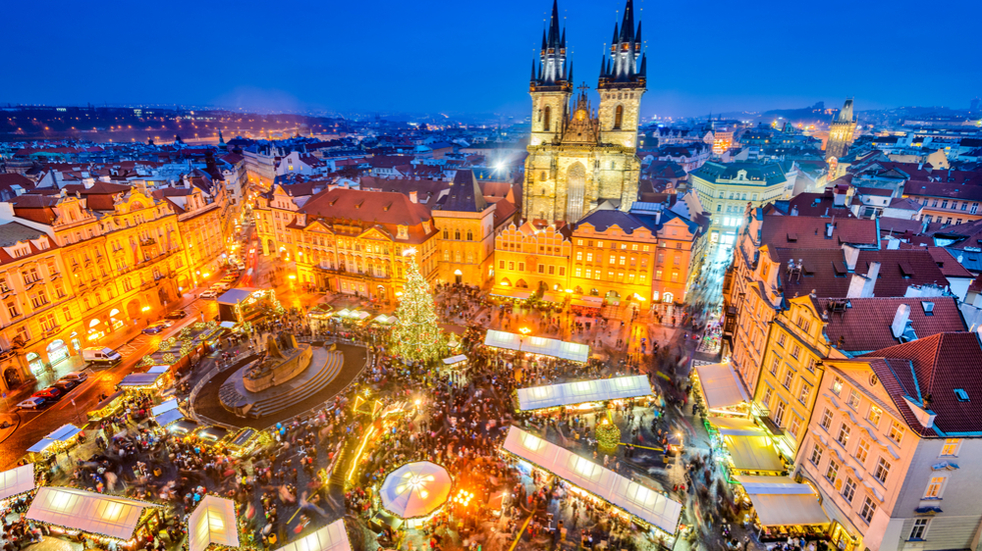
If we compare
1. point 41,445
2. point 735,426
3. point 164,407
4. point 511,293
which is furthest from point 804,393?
point 41,445

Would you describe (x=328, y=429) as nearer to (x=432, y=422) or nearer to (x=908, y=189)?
(x=432, y=422)


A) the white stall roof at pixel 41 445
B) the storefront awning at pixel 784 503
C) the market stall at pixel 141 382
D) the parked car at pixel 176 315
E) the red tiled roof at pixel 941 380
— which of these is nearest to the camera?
the red tiled roof at pixel 941 380

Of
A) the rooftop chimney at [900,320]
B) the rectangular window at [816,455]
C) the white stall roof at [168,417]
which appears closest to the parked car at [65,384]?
the white stall roof at [168,417]

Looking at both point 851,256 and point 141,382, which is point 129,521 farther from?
point 851,256

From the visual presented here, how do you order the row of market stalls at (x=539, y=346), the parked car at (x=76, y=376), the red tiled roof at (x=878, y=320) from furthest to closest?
the row of market stalls at (x=539, y=346) < the parked car at (x=76, y=376) < the red tiled roof at (x=878, y=320)

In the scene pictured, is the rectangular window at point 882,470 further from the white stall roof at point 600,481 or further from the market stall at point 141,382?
the market stall at point 141,382

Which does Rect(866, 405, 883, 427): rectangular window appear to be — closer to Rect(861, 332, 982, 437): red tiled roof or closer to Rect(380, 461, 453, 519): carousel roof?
Rect(861, 332, 982, 437): red tiled roof

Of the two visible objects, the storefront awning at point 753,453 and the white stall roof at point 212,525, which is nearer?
the white stall roof at point 212,525
